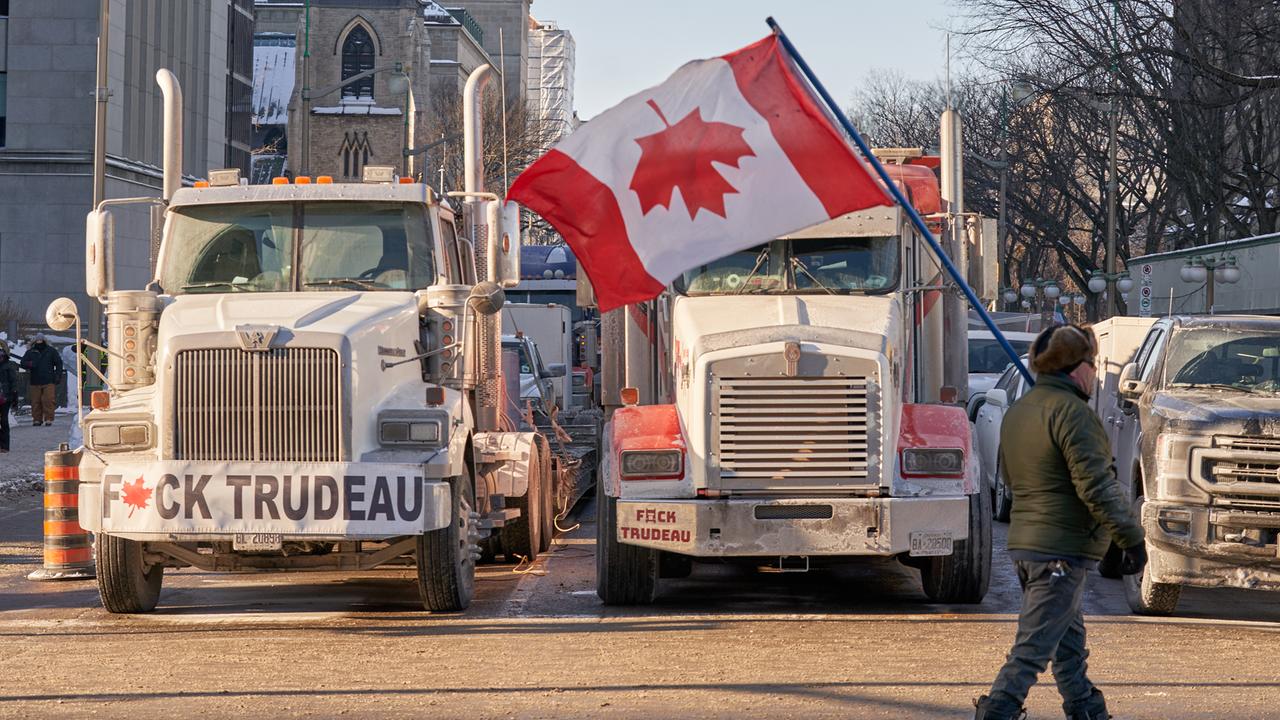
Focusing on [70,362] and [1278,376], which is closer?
[1278,376]

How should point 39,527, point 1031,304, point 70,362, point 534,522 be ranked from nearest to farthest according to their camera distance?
point 534,522 < point 39,527 < point 70,362 < point 1031,304

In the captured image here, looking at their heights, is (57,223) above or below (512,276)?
above

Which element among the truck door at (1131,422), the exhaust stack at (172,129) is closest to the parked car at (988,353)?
the truck door at (1131,422)

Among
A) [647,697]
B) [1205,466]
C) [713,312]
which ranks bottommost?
[647,697]

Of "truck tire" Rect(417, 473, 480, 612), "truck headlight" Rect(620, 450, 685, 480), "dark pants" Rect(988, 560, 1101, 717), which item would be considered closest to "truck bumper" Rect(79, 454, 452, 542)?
"truck tire" Rect(417, 473, 480, 612)

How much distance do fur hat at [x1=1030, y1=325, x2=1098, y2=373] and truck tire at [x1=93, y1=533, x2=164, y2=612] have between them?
661cm

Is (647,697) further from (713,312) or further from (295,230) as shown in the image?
(295,230)

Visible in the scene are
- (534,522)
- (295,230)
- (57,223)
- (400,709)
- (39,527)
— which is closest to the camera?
(400,709)

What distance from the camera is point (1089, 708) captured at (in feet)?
25.7

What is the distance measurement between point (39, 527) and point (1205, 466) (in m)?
12.2

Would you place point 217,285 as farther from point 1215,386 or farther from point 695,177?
point 1215,386

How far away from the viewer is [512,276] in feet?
44.8

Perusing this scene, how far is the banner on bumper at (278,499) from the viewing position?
11719 millimetres

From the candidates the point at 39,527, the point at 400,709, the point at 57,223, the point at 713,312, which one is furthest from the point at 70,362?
the point at 400,709
